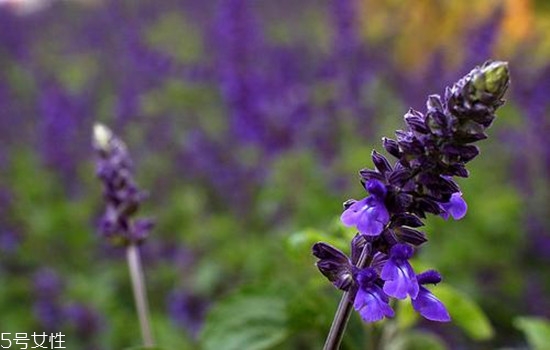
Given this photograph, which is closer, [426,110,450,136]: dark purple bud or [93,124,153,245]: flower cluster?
[426,110,450,136]: dark purple bud

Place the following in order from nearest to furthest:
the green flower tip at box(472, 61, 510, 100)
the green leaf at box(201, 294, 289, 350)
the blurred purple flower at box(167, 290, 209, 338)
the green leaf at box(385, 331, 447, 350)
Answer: the green flower tip at box(472, 61, 510, 100), the green leaf at box(201, 294, 289, 350), the green leaf at box(385, 331, 447, 350), the blurred purple flower at box(167, 290, 209, 338)

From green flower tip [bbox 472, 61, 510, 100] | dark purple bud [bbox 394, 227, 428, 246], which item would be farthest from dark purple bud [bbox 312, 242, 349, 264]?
green flower tip [bbox 472, 61, 510, 100]

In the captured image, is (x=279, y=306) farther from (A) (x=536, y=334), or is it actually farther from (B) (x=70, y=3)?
(B) (x=70, y=3)

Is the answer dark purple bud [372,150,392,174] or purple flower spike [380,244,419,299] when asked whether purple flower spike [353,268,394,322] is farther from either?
A: dark purple bud [372,150,392,174]

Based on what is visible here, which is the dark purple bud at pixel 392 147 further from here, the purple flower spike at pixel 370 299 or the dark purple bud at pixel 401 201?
the purple flower spike at pixel 370 299

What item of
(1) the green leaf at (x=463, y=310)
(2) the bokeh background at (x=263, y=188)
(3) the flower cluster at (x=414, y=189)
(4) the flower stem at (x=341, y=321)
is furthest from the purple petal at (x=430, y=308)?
(1) the green leaf at (x=463, y=310)

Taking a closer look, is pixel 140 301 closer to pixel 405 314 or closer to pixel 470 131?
pixel 405 314

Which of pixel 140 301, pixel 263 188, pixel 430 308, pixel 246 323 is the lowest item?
pixel 430 308

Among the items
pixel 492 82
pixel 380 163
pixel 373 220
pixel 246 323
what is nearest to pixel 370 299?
pixel 373 220

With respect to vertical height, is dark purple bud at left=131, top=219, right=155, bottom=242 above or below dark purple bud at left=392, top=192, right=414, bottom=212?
above
